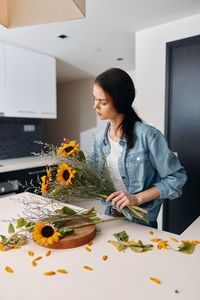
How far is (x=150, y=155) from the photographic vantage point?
3.43 feet

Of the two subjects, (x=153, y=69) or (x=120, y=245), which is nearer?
(x=120, y=245)

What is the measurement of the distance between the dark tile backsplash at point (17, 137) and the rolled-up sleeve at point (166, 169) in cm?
238

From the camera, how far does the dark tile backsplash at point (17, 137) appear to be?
9.73ft

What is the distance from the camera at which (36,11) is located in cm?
87

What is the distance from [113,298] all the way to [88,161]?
465 millimetres

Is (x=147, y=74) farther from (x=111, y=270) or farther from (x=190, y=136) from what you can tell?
(x=111, y=270)

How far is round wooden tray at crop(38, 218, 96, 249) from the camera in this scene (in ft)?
2.38

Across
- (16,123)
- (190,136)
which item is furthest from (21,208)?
(16,123)

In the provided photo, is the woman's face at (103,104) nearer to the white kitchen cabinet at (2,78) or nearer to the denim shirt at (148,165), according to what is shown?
the denim shirt at (148,165)

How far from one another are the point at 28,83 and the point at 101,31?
1037 millimetres

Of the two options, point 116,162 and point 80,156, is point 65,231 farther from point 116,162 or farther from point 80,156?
point 116,162

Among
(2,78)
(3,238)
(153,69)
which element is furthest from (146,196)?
(2,78)

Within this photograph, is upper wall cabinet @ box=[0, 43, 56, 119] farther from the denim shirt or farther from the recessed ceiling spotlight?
the denim shirt

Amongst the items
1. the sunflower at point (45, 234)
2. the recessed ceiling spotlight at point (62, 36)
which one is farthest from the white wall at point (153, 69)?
the sunflower at point (45, 234)
